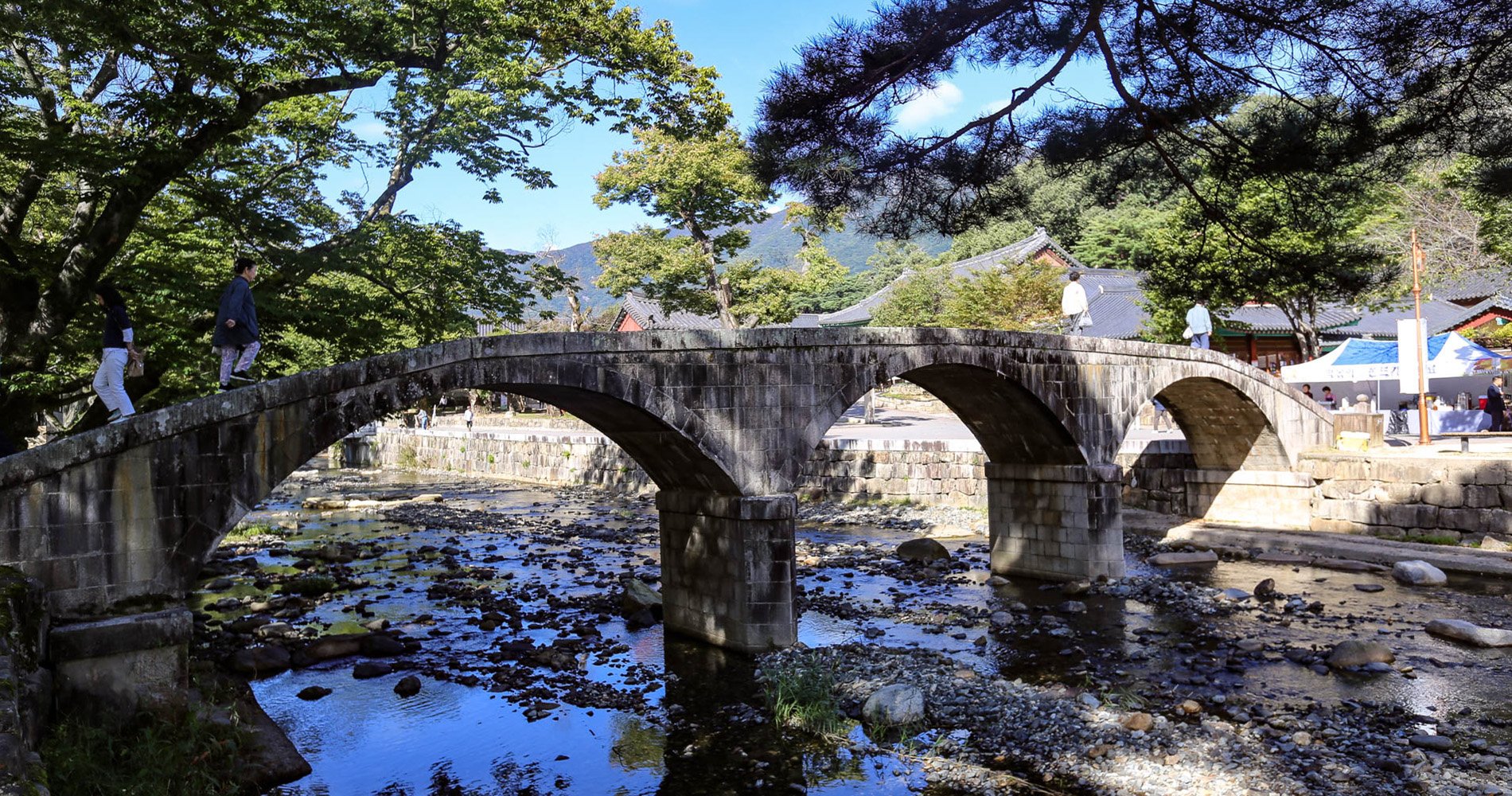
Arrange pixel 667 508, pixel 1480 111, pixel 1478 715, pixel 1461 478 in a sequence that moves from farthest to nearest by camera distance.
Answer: pixel 1461 478 < pixel 667 508 < pixel 1478 715 < pixel 1480 111

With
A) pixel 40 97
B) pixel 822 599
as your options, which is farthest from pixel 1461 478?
pixel 40 97

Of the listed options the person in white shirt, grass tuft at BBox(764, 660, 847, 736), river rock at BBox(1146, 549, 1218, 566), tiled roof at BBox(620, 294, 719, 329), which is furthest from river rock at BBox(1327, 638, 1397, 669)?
tiled roof at BBox(620, 294, 719, 329)

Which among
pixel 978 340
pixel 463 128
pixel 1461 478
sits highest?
pixel 463 128

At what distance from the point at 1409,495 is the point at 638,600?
14.2m

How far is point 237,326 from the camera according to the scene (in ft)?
29.9

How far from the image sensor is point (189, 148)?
11.4m

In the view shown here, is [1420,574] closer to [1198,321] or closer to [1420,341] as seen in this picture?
[1198,321]

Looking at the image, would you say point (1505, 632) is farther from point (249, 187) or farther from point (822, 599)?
point (249, 187)

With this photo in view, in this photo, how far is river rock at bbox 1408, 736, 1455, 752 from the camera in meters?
8.52

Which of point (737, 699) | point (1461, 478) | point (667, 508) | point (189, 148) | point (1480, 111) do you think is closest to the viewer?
point (1480, 111)

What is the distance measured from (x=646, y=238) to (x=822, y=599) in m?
18.5

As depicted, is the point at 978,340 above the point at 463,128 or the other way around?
the other way around

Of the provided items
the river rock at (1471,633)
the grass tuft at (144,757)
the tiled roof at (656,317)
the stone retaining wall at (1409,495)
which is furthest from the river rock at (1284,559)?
the tiled roof at (656,317)

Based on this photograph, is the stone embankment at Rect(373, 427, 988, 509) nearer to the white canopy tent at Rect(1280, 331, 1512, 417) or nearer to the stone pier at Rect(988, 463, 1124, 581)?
the stone pier at Rect(988, 463, 1124, 581)
